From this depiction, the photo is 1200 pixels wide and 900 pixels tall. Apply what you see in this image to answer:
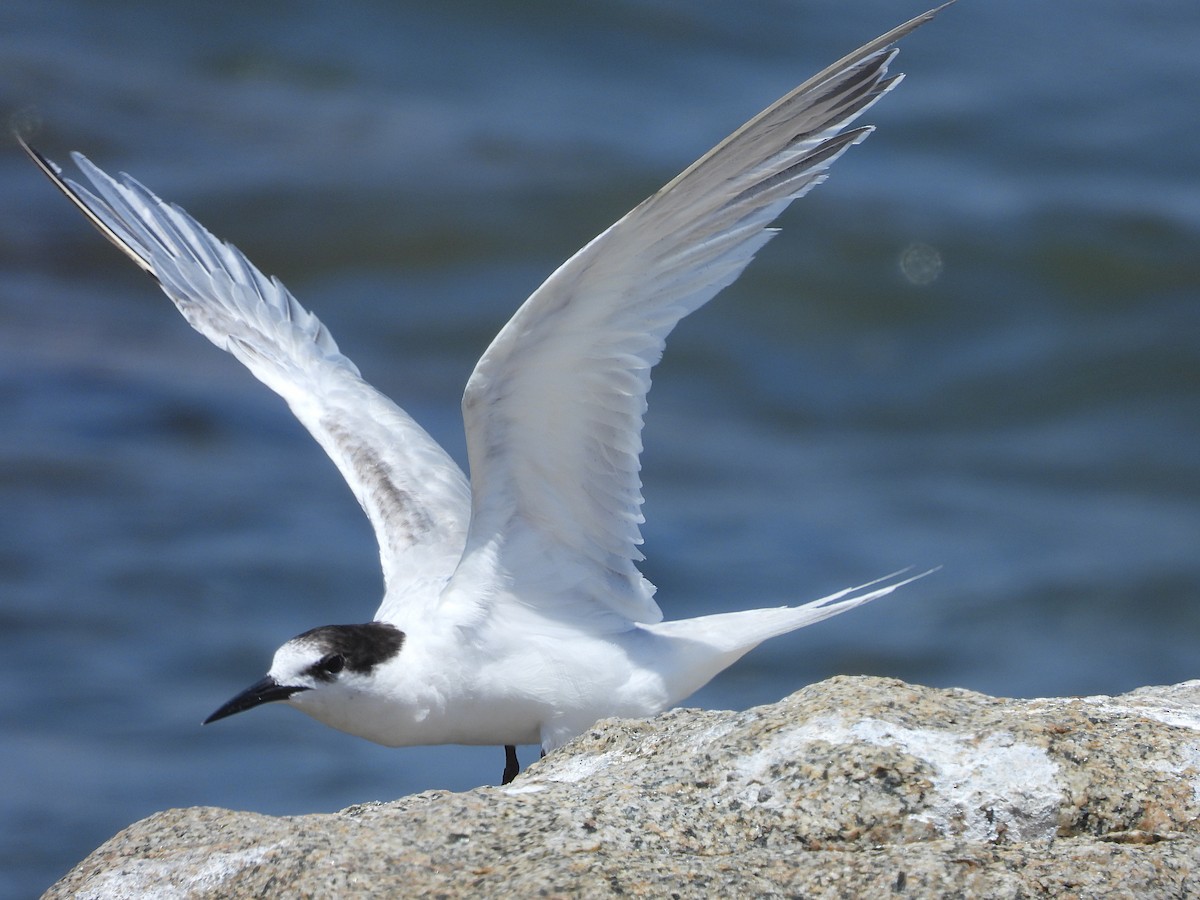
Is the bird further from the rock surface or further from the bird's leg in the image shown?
the rock surface

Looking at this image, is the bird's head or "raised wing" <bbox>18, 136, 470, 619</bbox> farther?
"raised wing" <bbox>18, 136, 470, 619</bbox>

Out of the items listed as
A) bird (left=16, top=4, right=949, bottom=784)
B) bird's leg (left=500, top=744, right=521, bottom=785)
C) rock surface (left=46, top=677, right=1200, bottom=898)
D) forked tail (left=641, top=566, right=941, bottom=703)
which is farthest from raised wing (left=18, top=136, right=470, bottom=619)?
rock surface (left=46, top=677, right=1200, bottom=898)

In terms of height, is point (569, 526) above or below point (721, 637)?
above

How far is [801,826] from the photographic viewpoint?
340cm

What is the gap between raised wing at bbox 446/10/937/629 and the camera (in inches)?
178

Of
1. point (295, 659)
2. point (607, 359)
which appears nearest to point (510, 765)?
point (295, 659)

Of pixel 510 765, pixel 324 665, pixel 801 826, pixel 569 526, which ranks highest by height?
pixel 569 526

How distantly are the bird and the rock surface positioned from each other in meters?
1.31

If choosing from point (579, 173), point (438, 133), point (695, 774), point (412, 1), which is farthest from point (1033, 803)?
point (412, 1)

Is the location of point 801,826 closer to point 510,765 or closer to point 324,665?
point 324,665

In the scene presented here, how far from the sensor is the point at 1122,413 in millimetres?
12062

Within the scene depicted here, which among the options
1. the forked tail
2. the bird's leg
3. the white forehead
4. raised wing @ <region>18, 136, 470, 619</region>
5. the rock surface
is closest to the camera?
the rock surface

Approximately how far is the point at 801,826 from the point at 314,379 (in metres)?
3.93

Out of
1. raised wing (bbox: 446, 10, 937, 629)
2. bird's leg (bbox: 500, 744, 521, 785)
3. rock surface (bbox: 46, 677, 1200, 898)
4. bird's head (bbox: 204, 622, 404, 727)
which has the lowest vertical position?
rock surface (bbox: 46, 677, 1200, 898)
